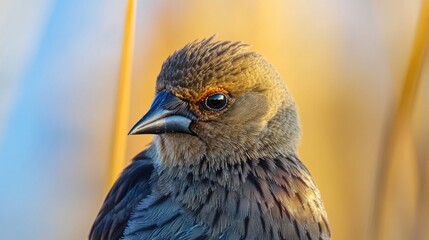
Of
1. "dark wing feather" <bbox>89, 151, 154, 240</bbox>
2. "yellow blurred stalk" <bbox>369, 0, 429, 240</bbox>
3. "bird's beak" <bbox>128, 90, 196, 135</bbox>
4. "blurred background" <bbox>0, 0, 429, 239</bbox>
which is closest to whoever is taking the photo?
"bird's beak" <bbox>128, 90, 196, 135</bbox>

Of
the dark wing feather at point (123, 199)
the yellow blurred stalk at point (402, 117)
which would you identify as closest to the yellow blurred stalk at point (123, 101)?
the dark wing feather at point (123, 199)

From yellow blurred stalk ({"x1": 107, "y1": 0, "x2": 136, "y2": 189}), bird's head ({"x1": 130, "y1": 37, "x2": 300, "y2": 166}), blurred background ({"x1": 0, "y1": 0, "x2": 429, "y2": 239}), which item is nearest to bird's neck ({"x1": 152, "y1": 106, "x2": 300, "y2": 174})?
bird's head ({"x1": 130, "y1": 37, "x2": 300, "y2": 166})

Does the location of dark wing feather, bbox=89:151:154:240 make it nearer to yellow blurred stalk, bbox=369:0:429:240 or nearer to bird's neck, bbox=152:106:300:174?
bird's neck, bbox=152:106:300:174

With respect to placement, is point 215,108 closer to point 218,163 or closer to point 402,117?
point 218,163

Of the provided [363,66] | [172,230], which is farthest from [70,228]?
[363,66]

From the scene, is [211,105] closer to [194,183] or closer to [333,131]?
[194,183]

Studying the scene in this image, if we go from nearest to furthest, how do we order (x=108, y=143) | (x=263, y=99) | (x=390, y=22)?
(x=263, y=99)
(x=108, y=143)
(x=390, y=22)
